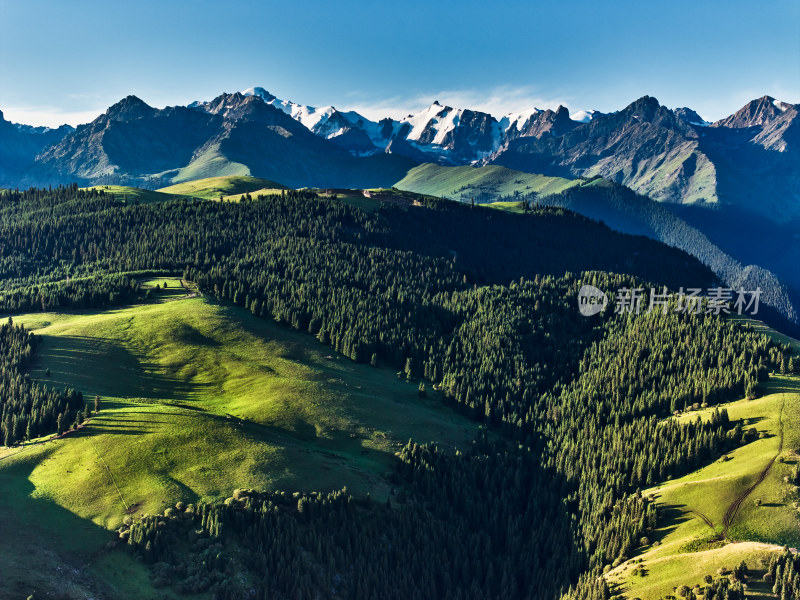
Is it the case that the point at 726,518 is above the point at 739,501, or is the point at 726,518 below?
below

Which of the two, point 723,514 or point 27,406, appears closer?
point 723,514

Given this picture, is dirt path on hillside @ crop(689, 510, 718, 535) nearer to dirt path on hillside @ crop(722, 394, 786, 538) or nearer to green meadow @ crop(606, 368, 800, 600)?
green meadow @ crop(606, 368, 800, 600)

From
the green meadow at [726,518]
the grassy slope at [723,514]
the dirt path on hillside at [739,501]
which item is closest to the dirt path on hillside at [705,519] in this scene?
the green meadow at [726,518]

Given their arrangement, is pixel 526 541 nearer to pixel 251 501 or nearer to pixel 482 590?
pixel 482 590

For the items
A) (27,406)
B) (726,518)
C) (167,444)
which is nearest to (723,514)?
(726,518)

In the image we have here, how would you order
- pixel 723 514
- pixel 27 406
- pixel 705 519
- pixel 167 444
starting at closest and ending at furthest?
pixel 167 444 < pixel 723 514 < pixel 705 519 < pixel 27 406

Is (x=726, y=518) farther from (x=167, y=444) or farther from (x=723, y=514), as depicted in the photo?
(x=167, y=444)

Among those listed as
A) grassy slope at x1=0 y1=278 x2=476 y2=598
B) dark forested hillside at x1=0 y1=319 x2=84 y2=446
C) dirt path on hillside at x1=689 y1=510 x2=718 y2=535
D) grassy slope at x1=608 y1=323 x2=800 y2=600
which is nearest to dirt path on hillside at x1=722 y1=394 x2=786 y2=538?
grassy slope at x1=608 y1=323 x2=800 y2=600

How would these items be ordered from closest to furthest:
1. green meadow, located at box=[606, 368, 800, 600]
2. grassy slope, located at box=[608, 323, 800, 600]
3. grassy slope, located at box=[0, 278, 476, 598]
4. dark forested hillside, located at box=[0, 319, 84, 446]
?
1. grassy slope, located at box=[0, 278, 476, 598]
2. green meadow, located at box=[606, 368, 800, 600]
3. grassy slope, located at box=[608, 323, 800, 600]
4. dark forested hillside, located at box=[0, 319, 84, 446]

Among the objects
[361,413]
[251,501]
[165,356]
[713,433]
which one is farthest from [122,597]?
[713,433]
